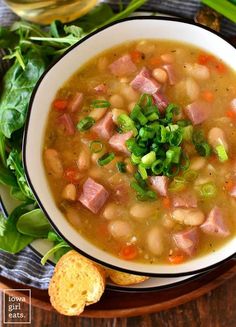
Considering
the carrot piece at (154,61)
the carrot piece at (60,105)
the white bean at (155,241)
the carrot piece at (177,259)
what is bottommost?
the carrot piece at (177,259)

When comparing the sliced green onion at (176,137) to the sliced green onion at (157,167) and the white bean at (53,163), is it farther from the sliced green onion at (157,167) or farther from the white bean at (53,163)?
the white bean at (53,163)

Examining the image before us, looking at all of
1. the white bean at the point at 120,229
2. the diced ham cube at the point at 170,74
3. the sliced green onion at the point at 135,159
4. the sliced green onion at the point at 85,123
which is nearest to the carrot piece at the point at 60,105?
the sliced green onion at the point at 85,123

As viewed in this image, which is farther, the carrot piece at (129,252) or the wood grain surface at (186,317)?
the wood grain surface at (186,317)

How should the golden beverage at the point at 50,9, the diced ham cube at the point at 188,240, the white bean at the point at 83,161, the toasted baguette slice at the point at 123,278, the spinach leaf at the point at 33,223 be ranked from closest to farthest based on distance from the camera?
the diced ham cube at the point at 188,240, the white bean at the point at 83,161, the toasted baguette slice at the point at 123,278, the spinach leaf at the point at 33,223, the golden beverage at the point at 50,9

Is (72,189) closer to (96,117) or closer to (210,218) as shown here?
(96,117)

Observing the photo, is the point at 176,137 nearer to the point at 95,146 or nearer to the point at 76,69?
the point at 95,146

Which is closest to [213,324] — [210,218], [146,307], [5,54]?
[146,307]
